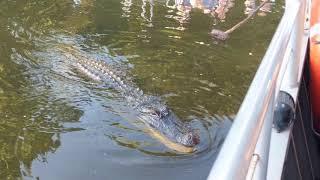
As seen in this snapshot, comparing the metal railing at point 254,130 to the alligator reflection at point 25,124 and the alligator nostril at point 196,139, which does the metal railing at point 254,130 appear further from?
the alligator reflection at point 25,124

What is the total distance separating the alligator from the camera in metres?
5.36

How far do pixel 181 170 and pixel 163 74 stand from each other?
299cm

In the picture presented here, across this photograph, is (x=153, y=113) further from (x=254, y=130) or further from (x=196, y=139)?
(x=254, y=130)

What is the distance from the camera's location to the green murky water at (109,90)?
5191 millimetres

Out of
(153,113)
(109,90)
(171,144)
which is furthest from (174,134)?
(109,90)

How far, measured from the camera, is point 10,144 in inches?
215

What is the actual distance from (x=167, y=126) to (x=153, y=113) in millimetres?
364

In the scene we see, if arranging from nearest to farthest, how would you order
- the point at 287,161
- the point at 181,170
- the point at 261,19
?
the point at 287,161 < the point at 181,170 < the point at 261,19

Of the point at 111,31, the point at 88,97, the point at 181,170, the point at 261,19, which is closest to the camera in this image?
the point at 181,170

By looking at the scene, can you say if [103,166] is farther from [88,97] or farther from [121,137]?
[88,97]

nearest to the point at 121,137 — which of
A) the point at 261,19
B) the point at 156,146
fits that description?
the point at 156,146

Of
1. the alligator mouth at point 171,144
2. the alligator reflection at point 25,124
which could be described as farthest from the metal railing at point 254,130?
the alligator reflection at point 25,124

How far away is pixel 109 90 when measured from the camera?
23.1ft

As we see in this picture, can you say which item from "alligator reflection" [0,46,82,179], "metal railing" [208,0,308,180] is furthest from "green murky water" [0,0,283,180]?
"metal railing" [208,0,308,180]
